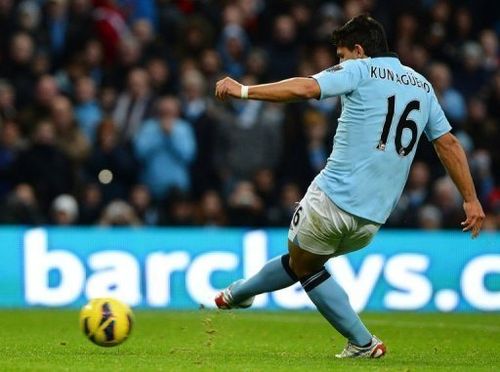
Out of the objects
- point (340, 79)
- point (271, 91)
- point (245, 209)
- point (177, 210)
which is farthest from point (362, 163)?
point (177, 210)

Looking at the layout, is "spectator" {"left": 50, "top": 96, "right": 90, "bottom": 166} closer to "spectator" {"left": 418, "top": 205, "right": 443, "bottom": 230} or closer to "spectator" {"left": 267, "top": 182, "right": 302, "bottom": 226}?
"spectator" {"left": 267, "top": 182, "right": 302, "bottom": 226}

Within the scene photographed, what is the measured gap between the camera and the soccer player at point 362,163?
371 inches

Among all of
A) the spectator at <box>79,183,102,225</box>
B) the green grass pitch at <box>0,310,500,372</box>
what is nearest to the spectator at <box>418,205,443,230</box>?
the green grass pitch at <box>0,310,500,372</box>

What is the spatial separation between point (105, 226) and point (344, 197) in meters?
7.92

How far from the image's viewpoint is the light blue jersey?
30.9ft

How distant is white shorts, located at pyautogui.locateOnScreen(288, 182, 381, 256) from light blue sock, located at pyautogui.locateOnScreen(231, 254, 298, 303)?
1.33 feet

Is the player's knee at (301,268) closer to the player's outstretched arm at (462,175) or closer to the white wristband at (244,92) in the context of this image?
the player's outstretched arm at (462,175)

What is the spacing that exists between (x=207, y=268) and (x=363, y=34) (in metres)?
7.08

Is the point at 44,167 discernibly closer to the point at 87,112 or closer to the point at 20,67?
the point at 87,112

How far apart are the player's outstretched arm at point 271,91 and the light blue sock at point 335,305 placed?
141cm

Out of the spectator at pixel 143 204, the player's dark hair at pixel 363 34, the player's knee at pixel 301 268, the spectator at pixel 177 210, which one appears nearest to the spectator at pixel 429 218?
the spectator at pixel 177 210

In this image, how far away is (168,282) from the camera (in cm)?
1611

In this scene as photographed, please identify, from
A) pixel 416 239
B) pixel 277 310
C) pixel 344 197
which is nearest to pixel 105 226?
pixel 277 310

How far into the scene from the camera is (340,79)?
Result: 362 inches
